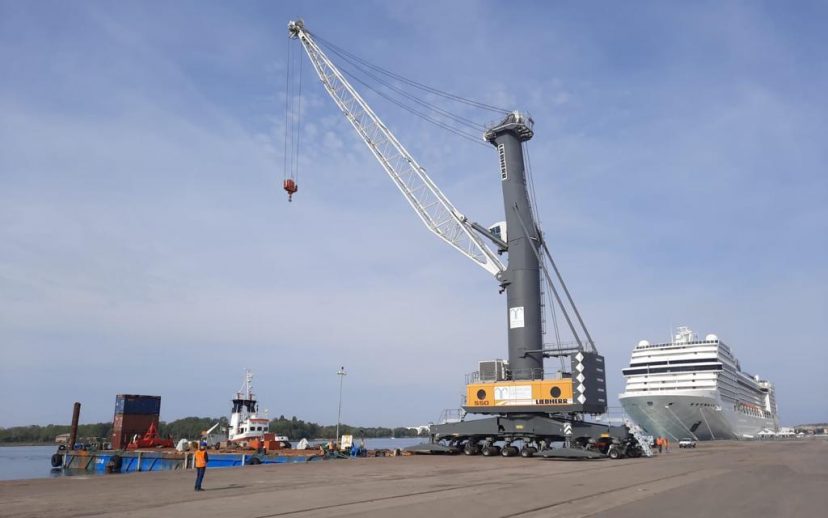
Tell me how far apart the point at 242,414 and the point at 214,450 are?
953 cm

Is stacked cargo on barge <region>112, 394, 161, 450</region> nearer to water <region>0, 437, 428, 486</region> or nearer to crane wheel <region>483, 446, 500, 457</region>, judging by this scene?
water <region>0, 437, 428, 486</region>

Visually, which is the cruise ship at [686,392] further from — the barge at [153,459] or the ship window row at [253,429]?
the barge at [153,459]

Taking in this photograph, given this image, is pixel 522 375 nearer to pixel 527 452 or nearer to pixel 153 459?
pixel 527 452

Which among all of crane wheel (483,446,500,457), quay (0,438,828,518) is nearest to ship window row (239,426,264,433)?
crane wheel (483,446,500,457)

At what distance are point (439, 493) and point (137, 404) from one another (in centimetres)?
4811

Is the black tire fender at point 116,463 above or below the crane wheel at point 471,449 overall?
below

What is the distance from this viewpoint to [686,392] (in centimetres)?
7400

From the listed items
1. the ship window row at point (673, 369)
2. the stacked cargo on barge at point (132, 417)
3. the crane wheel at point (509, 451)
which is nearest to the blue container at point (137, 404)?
the stacked cargo on barge at point (132, 417)

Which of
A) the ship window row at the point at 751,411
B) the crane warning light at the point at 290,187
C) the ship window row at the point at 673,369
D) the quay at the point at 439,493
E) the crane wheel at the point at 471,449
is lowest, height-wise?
the crane wheel at the point at 471,449

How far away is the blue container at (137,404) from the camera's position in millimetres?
55031

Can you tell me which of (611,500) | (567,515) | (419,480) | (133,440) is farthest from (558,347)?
(133,440)

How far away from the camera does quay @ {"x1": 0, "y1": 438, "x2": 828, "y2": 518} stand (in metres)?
14.5

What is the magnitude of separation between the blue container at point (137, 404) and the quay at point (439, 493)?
33.9m

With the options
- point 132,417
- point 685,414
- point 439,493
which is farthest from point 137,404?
point 685,414
